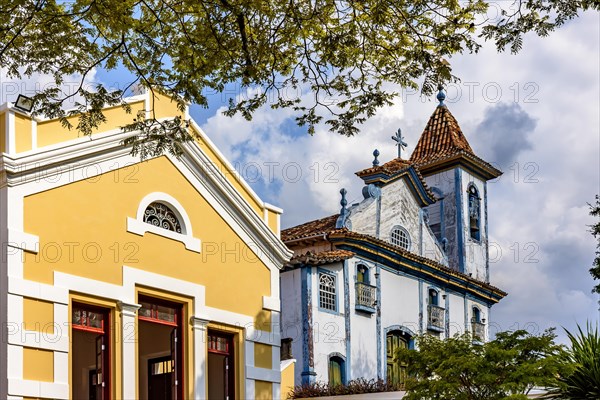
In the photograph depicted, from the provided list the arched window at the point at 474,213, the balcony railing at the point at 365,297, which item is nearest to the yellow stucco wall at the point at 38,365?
the balcony railing at the point at 365,297

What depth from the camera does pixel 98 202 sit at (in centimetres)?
1756

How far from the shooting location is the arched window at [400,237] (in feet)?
103

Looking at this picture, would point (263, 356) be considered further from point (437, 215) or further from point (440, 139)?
point (440, 139)

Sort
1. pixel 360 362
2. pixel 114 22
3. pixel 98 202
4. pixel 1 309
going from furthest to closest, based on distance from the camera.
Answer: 1. pixel 360 362
2. pixel 98 202
3. pixel 1 309
4. pixel 114 22

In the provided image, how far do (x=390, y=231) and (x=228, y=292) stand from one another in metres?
12.2

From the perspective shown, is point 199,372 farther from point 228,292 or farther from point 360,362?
point 360,362

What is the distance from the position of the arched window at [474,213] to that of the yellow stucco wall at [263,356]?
1720 centimetres

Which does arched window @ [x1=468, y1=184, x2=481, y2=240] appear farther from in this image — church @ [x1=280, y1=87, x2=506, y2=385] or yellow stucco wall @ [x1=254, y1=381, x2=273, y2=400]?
yellow stucco wall @ [x1=254, y1=381, x2=273, y2=400]

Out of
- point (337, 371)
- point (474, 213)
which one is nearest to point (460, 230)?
point (474, 213)

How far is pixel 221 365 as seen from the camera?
20.1 m

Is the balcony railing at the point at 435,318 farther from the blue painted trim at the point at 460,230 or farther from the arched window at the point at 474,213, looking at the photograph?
the arched window at the point at 474,213

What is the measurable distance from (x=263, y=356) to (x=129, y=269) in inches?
157

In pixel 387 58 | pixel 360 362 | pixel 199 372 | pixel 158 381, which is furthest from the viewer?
pixel 360 362

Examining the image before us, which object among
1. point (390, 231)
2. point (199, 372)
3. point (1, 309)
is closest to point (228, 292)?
point (199, 372)
